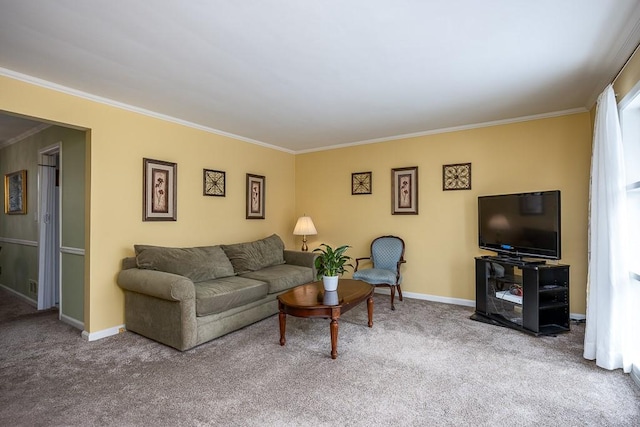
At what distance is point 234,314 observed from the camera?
10.8 ft

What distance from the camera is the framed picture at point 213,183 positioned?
4340 millimetres

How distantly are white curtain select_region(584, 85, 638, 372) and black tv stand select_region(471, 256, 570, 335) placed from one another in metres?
0.56

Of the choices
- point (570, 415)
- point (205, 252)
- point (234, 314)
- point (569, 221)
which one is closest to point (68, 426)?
point (234, 314)

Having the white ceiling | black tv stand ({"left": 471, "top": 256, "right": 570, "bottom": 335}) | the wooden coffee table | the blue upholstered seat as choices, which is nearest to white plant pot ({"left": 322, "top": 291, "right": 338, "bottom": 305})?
the wooden coffee table

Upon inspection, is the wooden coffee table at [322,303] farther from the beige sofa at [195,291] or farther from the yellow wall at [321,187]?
the yellow wall at [321,187]

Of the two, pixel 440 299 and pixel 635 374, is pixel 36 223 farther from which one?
pixel 635 374

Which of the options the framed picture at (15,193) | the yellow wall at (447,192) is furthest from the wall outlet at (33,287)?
the yellow wall at (447,192)

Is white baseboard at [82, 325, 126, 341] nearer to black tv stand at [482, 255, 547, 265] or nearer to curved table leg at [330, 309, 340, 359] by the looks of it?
curved table leg at [330, 309, 340, 359]

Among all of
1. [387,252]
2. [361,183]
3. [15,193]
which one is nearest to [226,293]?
[387,252]

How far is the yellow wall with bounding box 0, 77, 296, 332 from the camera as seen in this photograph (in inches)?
120

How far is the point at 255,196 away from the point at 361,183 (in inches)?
67.4

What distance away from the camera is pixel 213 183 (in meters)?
4.45

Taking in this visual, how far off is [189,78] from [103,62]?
0.63 metres

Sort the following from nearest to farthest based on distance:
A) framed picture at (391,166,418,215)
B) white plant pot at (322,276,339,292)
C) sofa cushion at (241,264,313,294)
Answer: white plant pot at (322,276,339,292) < sofa cushion at (241,264,313,294) < framed picture at (391,166,418,215)
